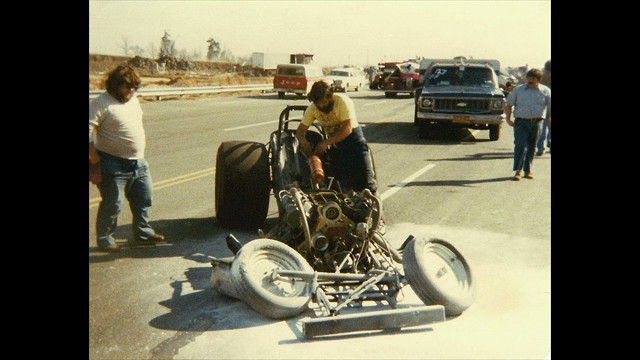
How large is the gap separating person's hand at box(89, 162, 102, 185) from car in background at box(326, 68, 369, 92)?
1.71m

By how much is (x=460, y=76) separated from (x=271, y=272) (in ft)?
23.2

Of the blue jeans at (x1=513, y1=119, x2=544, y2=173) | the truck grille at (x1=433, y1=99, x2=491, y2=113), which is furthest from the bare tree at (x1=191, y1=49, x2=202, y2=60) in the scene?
the truck grille at (x1=433, y1=99, x2=491, y2=113)

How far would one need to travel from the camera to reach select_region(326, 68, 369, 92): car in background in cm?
384

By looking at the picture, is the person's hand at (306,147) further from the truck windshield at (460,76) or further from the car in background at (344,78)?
the truck windshield at (460,76)

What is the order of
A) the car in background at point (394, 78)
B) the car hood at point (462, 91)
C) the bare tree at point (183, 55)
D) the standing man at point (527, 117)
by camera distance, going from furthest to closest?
the car hood at point (462, 91) < the standing man at point (527, 117) < the car in background at point (394, 78) < the bare tree at point (183, 55)

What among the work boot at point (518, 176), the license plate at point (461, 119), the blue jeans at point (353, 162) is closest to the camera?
the blue jeans at point (353, 162)

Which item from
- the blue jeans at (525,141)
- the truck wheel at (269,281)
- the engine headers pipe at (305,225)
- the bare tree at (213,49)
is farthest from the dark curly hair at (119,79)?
the blue jeans at (525,141)

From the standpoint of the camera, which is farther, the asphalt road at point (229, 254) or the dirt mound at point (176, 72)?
the asphalt road at point (229, 254)

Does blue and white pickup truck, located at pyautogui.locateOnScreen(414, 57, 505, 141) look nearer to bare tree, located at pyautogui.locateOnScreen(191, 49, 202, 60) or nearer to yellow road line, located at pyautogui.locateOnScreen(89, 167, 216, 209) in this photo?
yellow road line, located at pyautogui.locateOnScreen(89, 167, 216, 209)

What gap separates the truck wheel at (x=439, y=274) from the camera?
3.44 meters

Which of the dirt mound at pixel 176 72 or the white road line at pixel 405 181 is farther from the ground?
the dirt mound at pixel 176 72

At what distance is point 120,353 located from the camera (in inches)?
107

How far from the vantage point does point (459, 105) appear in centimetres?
807
